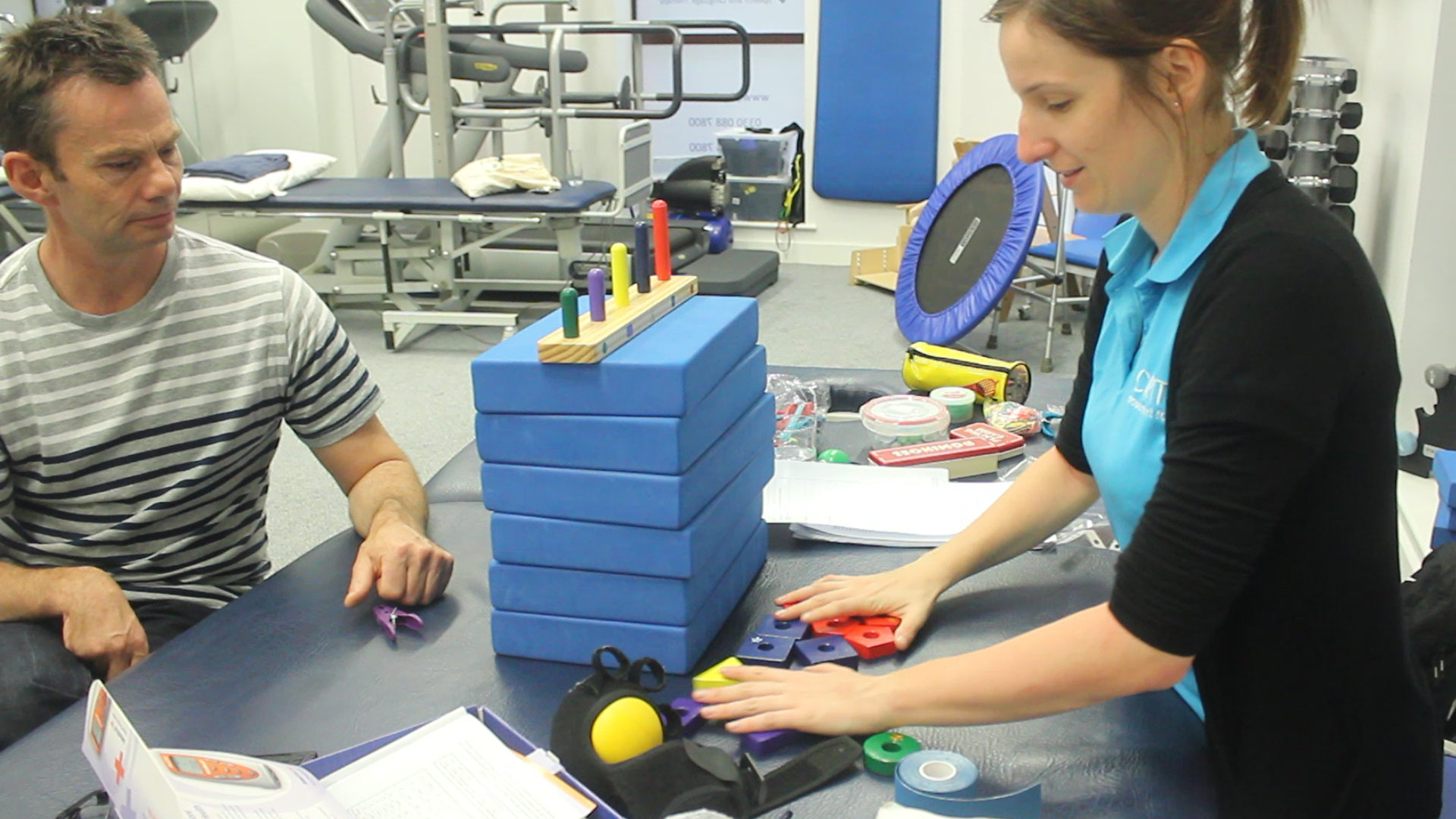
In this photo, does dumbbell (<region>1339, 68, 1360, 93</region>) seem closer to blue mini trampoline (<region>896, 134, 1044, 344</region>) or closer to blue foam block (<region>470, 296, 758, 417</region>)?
blue mini trampoline (<region>896, 134, 1044, 344</region>)

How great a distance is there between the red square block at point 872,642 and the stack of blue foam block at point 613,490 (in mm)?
136

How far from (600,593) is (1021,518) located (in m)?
0.45

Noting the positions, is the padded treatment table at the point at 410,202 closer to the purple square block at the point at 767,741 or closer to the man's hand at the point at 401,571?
the man's hand at the point at 401,571

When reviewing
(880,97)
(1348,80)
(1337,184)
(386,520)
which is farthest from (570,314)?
(880,97)

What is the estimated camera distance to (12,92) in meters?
1.40

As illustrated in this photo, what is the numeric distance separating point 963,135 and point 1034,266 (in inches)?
59.2

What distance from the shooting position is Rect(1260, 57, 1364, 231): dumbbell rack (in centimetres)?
304

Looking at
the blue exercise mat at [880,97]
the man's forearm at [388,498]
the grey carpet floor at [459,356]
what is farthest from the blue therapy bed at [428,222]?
the man's forearm at [388,498]

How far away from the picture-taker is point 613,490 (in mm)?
1055

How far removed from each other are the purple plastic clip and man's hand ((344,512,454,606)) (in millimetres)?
24

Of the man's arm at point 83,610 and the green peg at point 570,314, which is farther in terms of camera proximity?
the man's arm at point 83,610

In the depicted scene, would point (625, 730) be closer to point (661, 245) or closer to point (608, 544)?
point (608, 544)

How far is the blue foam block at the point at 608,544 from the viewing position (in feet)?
3.51

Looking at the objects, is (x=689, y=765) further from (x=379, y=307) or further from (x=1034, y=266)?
(x=379, y=307)
